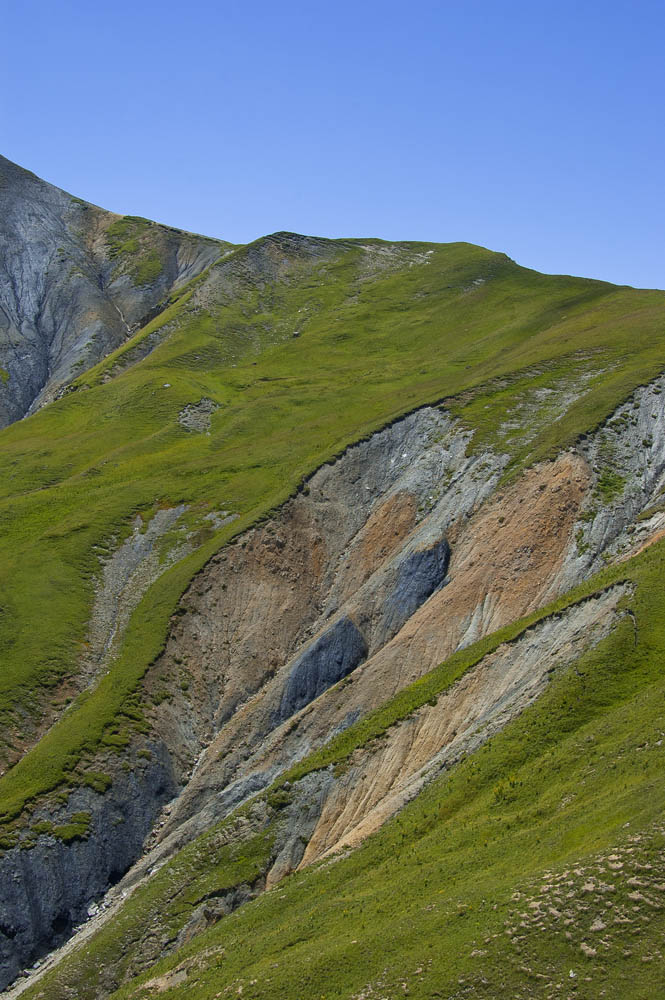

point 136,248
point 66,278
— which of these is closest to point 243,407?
point 66,278

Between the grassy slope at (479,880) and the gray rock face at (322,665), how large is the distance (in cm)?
1447

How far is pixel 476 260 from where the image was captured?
143875mm

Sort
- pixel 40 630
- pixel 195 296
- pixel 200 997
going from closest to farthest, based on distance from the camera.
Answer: pixel 200 997 < pixel 40 630 < pixel 195 296

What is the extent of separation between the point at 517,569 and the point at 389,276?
100 m

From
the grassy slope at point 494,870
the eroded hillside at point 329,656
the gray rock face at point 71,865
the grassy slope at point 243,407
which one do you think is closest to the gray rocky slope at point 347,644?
the gray rock face at point 71,865

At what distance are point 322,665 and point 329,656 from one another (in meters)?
0.79

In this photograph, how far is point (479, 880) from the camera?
2989 cm

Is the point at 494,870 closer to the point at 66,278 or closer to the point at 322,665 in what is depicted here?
the point at 322,665

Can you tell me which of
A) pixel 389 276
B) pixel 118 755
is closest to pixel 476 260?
pixel 389 276

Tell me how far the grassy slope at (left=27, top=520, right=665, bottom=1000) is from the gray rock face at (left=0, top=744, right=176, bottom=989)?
17.2ft

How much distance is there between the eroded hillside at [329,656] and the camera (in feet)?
110

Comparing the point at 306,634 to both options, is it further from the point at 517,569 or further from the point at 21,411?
the point at 21,411

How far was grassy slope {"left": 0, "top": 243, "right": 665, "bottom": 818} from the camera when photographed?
6544 cm

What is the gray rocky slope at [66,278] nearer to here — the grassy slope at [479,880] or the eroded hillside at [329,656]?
the eroded hillside at [329,656]
